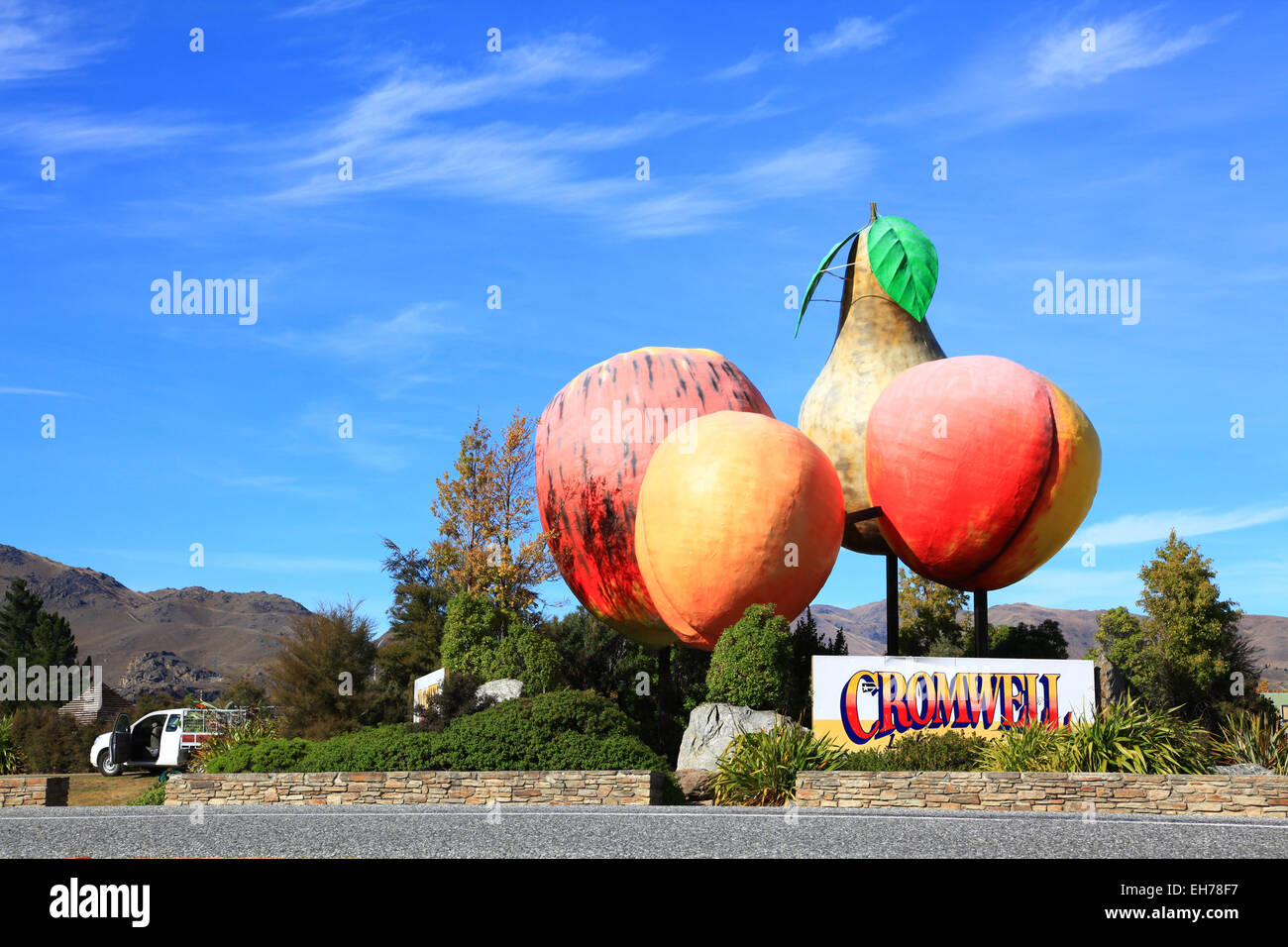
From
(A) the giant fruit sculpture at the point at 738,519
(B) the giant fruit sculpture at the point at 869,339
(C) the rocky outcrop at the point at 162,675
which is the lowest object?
(C) the rocky outcrop at the point at 162,675

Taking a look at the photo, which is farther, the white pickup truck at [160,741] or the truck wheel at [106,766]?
the truck wheel at [106,766]

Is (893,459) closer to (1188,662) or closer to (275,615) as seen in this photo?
(1188,662)

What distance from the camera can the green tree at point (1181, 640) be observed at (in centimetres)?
3331

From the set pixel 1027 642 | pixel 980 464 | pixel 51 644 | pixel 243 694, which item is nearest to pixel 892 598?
pixel 980 464

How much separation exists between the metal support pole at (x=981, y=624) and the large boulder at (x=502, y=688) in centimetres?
923

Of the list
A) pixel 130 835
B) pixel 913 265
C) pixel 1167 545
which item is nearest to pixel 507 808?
pixel 130 835

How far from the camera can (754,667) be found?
18969 millimetres

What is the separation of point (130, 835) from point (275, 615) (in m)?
150

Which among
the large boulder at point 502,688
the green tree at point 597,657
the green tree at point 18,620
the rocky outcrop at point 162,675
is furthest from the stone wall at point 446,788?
the rocky outcrop at point 162,675

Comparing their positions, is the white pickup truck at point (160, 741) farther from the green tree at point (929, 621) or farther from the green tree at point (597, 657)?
the green tree at point (929, 621)

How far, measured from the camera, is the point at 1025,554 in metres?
22.0

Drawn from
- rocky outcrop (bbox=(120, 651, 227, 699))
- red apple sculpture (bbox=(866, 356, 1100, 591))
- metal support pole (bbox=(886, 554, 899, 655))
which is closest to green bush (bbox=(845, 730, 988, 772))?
red apple sculpture (bbox=(866, 356, 1100, 591))

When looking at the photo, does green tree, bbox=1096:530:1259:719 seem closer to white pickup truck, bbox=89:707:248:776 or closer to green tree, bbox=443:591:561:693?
green tree, bbox=443:591:561:693

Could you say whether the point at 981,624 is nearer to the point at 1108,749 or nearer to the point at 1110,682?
the point at 1110,682
